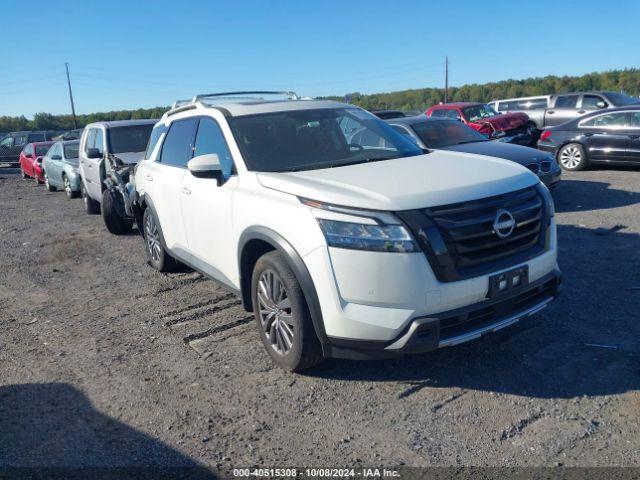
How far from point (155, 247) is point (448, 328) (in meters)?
4.16

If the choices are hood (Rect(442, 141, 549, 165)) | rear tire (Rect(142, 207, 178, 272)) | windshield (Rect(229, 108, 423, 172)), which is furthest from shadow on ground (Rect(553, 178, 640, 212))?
rear tire (Rect(142, 207, 178, 272))

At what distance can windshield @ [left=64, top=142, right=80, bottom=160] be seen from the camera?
14.9 m

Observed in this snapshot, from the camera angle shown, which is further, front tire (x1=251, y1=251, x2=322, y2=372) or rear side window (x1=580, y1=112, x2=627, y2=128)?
rear side window (x1=580, y1=112, x2=627, y2=128)

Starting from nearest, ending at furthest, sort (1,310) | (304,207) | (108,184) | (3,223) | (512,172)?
(304,207) < (512,172) < (1,310) < (108,184) < (3,223)

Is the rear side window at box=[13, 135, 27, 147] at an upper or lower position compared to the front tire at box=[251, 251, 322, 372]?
upper

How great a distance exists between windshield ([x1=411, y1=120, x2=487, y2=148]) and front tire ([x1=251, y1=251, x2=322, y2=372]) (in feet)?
20.4

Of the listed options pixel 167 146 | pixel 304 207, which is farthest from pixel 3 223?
pixel 304 207

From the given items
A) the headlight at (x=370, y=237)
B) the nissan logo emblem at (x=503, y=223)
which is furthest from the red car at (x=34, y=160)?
the nissan logo emblem at (x=503, y=223)

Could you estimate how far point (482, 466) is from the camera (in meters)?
2.89

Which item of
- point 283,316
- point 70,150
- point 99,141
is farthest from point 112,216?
point 70,150

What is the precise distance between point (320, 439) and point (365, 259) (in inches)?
41.5

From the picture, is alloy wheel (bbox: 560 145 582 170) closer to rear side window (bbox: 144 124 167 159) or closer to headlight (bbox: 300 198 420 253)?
rear side window (bbox: 144 124 167 159)

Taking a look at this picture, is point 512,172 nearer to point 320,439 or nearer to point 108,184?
point 320,439

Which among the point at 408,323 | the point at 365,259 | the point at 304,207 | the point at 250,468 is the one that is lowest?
the point at 250,468
